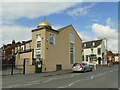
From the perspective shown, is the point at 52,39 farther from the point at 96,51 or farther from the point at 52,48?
the point at 96,51

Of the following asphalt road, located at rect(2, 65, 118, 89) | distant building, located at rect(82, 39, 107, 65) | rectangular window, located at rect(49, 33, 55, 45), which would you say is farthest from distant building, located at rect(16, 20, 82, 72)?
distant building, located at rect(82, 39, 107, 65)

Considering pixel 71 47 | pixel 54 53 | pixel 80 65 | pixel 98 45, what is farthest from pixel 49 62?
pixel 98 45

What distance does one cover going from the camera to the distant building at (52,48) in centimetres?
3375

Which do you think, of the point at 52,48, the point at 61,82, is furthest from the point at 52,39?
the point at 61,82

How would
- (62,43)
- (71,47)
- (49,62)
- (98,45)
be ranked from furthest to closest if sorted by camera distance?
(98,45) → (71,47) → (62,43) → (49,62)

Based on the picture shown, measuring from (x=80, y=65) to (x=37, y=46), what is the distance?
7053mm

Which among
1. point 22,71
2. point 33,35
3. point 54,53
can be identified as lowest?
point 22,71

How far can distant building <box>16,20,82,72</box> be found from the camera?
33.8 meters

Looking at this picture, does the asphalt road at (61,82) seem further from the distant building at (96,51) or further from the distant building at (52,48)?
the distant building at (96,51)

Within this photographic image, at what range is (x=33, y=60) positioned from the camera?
105ft

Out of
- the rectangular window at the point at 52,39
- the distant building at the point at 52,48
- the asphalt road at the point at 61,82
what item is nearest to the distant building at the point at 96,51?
the distant building at the point at 52,48

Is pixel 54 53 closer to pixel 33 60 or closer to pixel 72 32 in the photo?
pixel 33 60

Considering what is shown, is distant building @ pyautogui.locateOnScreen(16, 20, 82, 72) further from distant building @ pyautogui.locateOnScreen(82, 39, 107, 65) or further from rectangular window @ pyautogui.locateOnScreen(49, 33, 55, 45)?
distant building @ pyautogui.locateOnScreen(82, 39, 107, 65)

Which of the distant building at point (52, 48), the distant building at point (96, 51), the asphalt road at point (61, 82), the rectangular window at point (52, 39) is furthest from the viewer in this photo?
the distant building at point (96, 51)
